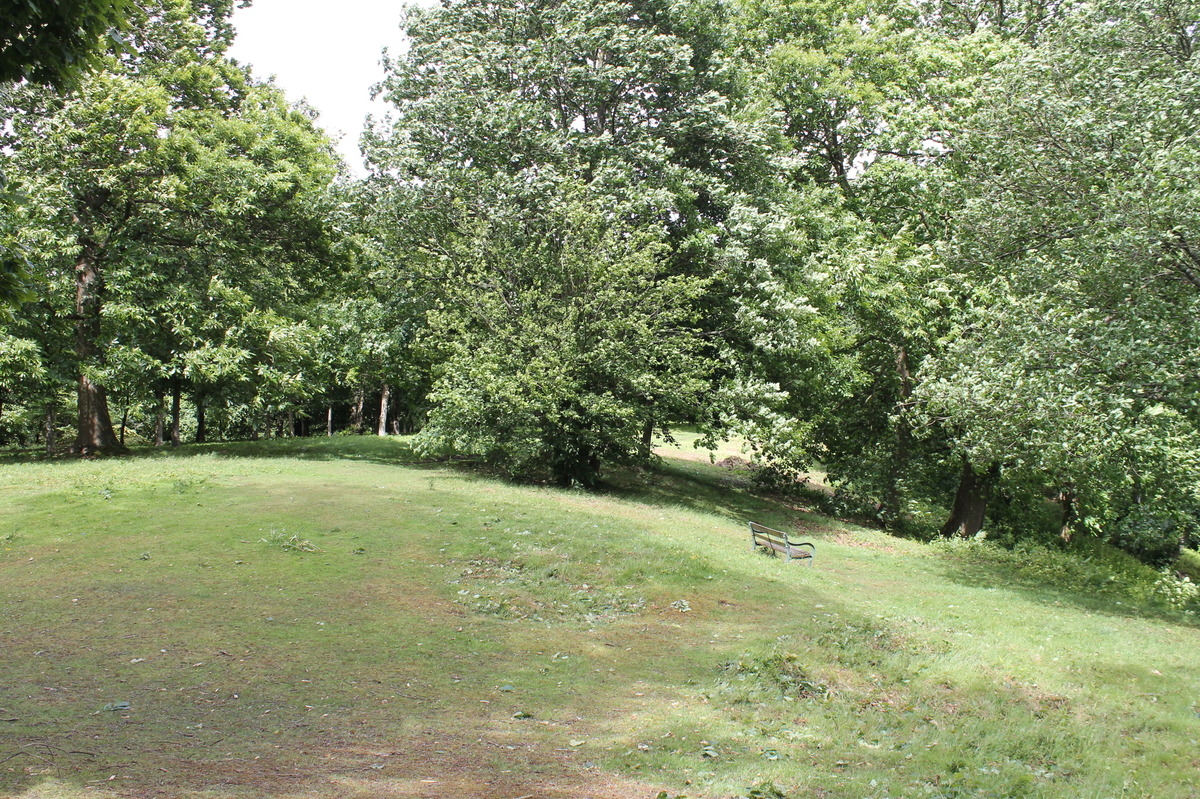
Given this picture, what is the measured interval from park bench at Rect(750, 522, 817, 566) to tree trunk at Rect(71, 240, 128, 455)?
800 inches

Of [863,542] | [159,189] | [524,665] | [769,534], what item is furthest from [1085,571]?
[159,189]

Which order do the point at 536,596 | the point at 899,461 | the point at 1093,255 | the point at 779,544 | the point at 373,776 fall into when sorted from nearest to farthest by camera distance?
the point at 373,776 → the point at 536,596 → the point at 1093,255 → the point at 779,544 → the point at 899,461

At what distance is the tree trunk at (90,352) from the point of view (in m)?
23.9

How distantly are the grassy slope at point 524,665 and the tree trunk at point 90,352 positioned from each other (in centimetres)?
882

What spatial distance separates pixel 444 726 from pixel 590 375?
1525cm

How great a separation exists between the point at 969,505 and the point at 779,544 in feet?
33.9

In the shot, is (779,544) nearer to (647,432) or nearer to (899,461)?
(647,432)

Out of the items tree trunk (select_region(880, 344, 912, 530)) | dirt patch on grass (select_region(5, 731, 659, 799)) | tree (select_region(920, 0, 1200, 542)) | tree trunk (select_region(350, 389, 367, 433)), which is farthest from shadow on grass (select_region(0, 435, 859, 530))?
dirt patch on grass (select_region(5, 731, 659, 799))

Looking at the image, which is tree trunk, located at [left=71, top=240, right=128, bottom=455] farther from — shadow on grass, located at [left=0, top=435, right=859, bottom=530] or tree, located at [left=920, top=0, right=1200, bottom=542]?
tree, located at [left=920, top=0, right=1200, bottom=542]

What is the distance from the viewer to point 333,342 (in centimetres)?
2725

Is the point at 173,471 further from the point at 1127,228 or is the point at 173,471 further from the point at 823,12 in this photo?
the point at 823,12

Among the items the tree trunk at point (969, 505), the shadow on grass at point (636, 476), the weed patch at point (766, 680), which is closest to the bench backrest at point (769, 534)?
the shadow on grass at point (636, 476)

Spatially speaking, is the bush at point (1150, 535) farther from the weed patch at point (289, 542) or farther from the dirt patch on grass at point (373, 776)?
the weed patch at point (289, 542)

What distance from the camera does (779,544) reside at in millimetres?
15961
